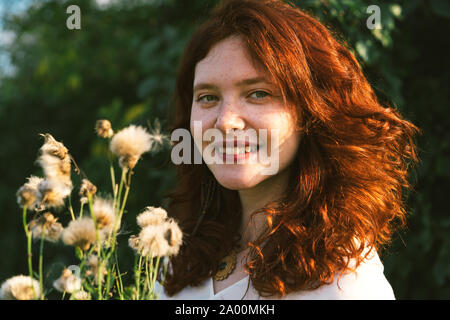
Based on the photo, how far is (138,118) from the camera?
2.96m

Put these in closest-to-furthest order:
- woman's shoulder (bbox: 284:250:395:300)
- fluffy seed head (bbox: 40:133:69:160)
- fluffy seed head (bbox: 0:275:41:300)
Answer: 1. fluffy seed head (bbox: 0:275:41:300)
2. fluffy seed head (bbox: 40:133:69:160)
3. woman's shoulder (bbox: 284:250:395:300)

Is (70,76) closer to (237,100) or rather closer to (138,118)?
(138,118)

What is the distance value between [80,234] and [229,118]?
2.27ft

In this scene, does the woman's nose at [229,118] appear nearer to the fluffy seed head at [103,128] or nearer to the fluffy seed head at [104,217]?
the fluffy seed head at [103,128]

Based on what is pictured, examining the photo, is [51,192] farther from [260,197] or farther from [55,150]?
[260,197]

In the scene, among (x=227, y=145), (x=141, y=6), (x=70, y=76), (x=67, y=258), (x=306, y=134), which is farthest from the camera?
(x=70, y=76)

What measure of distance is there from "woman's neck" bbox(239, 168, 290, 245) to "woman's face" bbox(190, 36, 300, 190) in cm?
13

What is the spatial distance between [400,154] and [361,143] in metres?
0.31

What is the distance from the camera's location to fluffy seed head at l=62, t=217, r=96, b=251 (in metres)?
0.73

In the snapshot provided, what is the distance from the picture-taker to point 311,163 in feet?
4.82

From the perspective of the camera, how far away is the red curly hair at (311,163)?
4.40 ft

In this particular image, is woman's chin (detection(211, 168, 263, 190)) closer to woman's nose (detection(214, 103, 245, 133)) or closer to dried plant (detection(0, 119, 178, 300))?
woman's nose (detection(214, 103, 245, 133))

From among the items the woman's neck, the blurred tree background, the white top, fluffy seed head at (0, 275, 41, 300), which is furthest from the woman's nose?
fluffy seed head at (0, 275, 41, 300)
